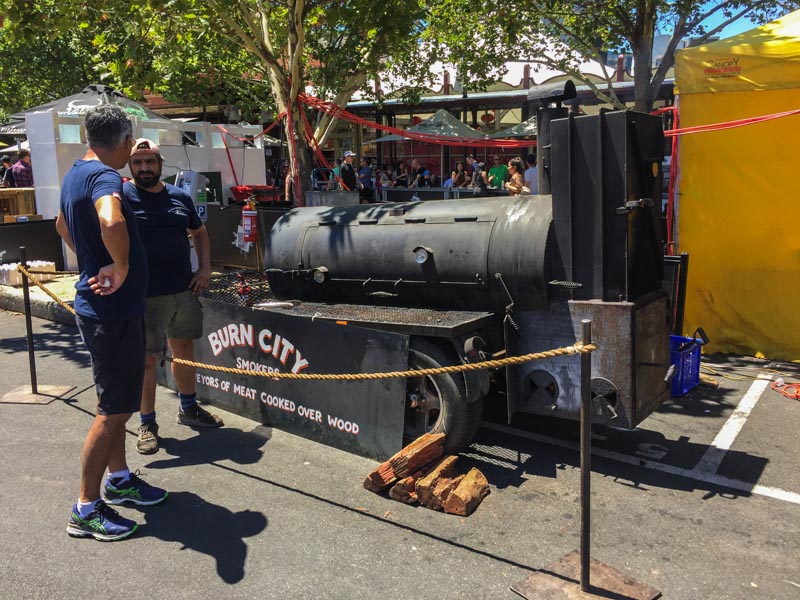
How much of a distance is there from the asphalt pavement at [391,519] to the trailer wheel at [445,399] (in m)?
0.31

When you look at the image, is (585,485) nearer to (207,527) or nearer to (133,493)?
(207,527)

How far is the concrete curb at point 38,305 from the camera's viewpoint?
29.8 ft

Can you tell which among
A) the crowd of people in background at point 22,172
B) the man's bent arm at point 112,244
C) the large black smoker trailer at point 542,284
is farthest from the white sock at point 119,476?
the crowd of people in background at point 22,172

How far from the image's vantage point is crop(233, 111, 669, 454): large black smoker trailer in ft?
13.7

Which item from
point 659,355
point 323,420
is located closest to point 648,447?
point 659,355

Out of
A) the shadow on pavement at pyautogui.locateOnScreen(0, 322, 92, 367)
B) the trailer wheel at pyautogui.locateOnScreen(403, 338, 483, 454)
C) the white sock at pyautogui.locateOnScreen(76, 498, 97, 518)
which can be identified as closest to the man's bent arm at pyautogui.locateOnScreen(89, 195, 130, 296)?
the white sock at pyautogui.locateOnScreen(76, 498, 97, 518)

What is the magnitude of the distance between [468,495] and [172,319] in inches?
98.4

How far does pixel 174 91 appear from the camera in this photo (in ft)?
61.7

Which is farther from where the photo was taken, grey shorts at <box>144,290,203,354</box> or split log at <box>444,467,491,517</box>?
grey shorts at <box>144,290,203,354</box>

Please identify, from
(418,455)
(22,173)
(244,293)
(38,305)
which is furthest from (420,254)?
(22,173)

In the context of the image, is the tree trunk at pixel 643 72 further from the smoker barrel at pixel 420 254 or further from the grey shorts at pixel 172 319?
the grey shorts at pixel 172 319

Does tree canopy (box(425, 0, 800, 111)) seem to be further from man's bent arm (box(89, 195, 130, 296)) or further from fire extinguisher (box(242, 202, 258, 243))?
man's bent arm (box(89, 195, 130, 296))

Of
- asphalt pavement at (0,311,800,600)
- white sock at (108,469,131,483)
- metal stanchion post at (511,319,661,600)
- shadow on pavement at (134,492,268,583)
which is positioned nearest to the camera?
metal stanchion post at (511,319,661,600)

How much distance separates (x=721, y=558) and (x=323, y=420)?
262 centimetres
